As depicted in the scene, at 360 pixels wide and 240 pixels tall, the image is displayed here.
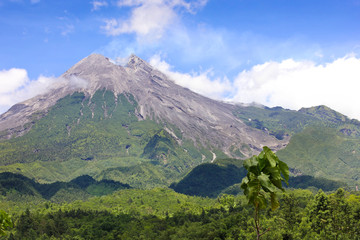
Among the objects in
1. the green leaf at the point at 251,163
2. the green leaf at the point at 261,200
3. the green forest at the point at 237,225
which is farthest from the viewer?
the green forest at the point at 237,225

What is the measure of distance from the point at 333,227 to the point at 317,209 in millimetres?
10309

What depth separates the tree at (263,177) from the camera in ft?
47.1

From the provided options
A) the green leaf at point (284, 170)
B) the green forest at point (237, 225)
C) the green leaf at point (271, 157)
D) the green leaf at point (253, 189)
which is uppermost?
the green leaf at point (271, 157)

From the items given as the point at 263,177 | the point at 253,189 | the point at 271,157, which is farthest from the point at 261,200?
the point at 271,157

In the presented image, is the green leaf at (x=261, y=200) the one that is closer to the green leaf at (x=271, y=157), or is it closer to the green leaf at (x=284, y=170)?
the green leaf at (x=284, y=170)

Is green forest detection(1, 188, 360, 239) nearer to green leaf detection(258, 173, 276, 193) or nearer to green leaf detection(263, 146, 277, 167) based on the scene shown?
green leaf detection(258, 173, 276, 193)

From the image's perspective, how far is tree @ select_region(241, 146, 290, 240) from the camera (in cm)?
1435

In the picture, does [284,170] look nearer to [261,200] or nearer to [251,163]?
[251,163]

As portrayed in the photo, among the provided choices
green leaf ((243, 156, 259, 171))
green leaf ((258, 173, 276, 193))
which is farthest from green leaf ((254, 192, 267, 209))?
green leaf ((243, 156, 259, 171))

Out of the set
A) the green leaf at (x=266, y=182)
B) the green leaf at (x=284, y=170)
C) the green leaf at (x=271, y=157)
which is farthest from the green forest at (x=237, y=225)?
the green leaf at (x=271, y=157)

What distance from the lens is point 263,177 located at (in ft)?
47.0

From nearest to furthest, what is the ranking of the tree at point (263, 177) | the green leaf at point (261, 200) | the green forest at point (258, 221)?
1. the tree at point (263, 177)
2. the green leaf at point (261, 200)
3. the green forest at point (258, 221)

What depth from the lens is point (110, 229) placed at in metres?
Result: 178

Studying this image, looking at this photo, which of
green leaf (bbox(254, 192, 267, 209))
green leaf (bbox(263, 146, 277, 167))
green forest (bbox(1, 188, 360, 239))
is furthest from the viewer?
green forest (bbox(1, 188, 360, 239))
